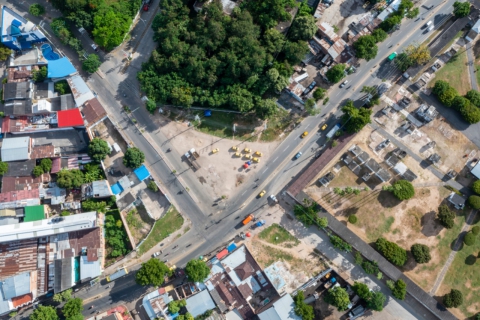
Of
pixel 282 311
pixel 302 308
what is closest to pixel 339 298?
pixel 302 308

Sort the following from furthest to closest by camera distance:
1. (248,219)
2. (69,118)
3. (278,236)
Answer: (69,118) → (248,219) → (278,236)

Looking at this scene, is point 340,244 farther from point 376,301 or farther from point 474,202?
point 474,202

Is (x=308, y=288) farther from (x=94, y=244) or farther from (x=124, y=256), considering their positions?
(x=94, y=244)

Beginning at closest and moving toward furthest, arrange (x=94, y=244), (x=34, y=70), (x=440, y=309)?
(x=440, y=309) < (x=94, y=244) < (x=34, y=70)

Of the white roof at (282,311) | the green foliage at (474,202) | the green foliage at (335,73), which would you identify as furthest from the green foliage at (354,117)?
the white roof at (282,311)

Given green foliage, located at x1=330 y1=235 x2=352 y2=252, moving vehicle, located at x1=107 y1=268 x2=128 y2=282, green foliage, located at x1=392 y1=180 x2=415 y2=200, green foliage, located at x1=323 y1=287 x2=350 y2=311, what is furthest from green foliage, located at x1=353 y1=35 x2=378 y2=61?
moving vehicle, located at x1=107 y1=268 x2=128 y2=282

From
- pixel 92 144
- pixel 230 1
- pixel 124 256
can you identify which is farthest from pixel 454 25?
pixel 124 256

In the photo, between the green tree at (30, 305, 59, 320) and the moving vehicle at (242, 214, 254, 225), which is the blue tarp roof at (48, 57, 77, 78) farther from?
the moving vehicle at (242, 214, 254, 225)
